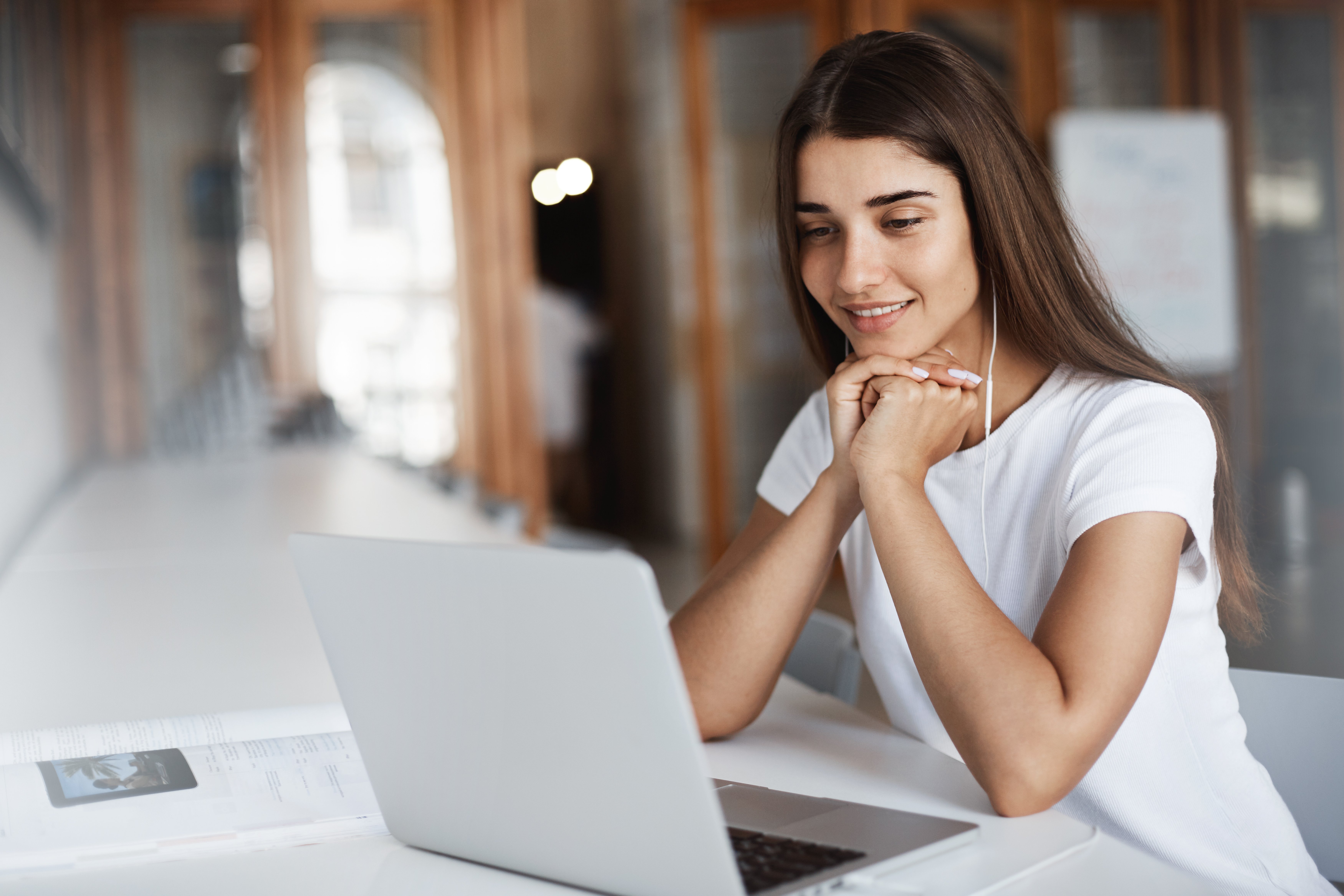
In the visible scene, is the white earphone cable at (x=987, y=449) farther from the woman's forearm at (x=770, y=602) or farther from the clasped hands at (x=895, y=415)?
the woman's forearm at (x=770, y=602)

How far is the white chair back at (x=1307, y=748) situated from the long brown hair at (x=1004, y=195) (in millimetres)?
99

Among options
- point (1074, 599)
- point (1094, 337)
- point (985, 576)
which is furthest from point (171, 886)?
point (1094, 337)

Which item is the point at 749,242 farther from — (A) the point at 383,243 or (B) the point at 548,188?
(B) the point at 548,188

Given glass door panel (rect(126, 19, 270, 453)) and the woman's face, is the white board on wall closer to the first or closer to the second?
glass door panel (rect(126, 19, 270, 453))

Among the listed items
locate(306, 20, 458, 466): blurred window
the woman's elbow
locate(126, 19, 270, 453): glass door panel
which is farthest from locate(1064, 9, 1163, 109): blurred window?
the woman's elbow

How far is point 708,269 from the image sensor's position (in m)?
5.51

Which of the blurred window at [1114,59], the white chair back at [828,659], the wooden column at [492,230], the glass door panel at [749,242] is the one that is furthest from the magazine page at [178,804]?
the blurred window at [1114,59]

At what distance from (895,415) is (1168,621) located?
0.29 m

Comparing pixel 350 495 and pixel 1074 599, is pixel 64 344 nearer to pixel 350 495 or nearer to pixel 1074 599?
pixel 350 495

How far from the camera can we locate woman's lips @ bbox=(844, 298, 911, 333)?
1.21 m

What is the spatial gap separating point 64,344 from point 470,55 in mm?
2139

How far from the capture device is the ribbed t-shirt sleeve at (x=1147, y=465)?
0.96 m

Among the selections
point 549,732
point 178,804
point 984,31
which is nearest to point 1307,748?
Answer: point 549,732

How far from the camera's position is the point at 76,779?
881mm
